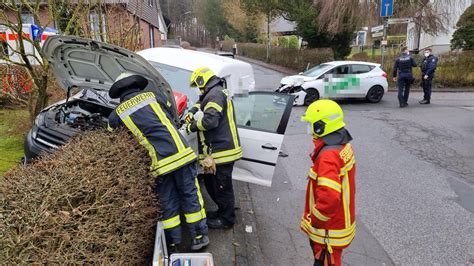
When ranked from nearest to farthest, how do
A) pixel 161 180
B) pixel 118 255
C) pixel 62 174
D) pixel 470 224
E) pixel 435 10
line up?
pixel 118 255 < pixel 62 174 < pixel 161 180 < pixel 470 224 < pixel 435 10

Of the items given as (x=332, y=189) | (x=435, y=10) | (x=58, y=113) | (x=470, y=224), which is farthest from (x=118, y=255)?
(x=435, y=10)

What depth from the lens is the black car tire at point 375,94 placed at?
41.3 feet

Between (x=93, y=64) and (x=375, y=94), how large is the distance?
35.5 feet

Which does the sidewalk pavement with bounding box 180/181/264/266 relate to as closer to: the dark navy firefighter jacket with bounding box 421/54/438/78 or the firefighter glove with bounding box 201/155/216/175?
the firefighter glove with bounding box 201/155/216/175

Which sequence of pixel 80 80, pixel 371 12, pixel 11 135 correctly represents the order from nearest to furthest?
pixel 80 80
pixel 11 135
pixel 371 12

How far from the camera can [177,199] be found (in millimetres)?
3238

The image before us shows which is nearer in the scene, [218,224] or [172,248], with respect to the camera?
[172,248]

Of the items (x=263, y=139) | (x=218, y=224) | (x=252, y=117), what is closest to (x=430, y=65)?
(x=252, y=117)

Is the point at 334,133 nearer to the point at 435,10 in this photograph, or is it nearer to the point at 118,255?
the point at 118,255

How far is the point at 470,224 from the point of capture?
4.25 meters

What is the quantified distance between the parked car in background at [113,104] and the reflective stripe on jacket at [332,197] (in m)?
1.59

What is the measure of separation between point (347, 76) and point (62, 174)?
11.3 metres

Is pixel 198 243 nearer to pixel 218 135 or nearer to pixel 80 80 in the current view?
pixel 218 135

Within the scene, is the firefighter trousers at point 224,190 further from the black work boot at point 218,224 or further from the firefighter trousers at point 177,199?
the firefighter trousers at point 177,199
